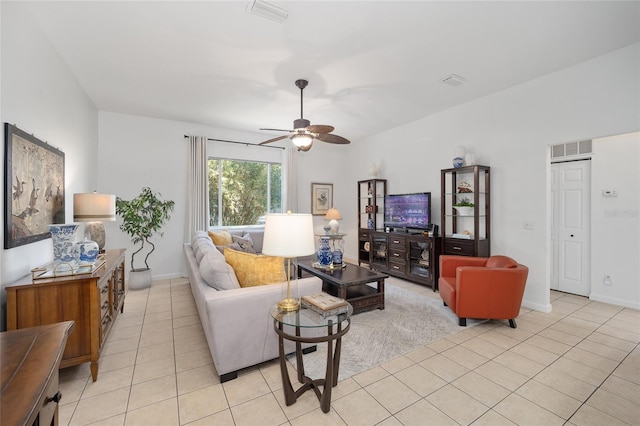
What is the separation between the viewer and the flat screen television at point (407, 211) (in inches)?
187

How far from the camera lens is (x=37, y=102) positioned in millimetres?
2414

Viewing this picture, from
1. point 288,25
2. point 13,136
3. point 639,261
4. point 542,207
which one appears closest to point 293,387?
point 13,136

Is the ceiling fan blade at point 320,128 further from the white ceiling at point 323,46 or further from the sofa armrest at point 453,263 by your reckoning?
the sofa armrest at point 453,263

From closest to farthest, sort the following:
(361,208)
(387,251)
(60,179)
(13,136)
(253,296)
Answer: (13,136)
(253,296)
(60,179)
(387,251)
(361,208)

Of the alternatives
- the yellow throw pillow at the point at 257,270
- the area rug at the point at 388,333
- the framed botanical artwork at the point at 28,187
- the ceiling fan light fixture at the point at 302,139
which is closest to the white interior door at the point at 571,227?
the area rug at the point at 388,333

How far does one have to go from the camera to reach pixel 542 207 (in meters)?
3.54

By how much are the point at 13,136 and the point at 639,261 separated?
6.58 meters

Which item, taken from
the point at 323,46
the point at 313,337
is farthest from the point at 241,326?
the point at 323,46

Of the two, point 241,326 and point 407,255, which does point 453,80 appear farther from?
point 241,326

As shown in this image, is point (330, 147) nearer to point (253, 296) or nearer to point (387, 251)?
point (387, 251)

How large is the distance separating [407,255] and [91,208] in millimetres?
4448

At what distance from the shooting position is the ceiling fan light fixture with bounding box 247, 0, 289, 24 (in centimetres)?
221

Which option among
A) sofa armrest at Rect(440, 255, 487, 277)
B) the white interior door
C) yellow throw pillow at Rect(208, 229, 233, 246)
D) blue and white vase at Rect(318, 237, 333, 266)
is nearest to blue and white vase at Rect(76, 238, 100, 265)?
yellow throw pillow at Rect(208, 229, 233, 246)

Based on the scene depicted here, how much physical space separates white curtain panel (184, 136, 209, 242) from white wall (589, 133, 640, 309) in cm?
621
